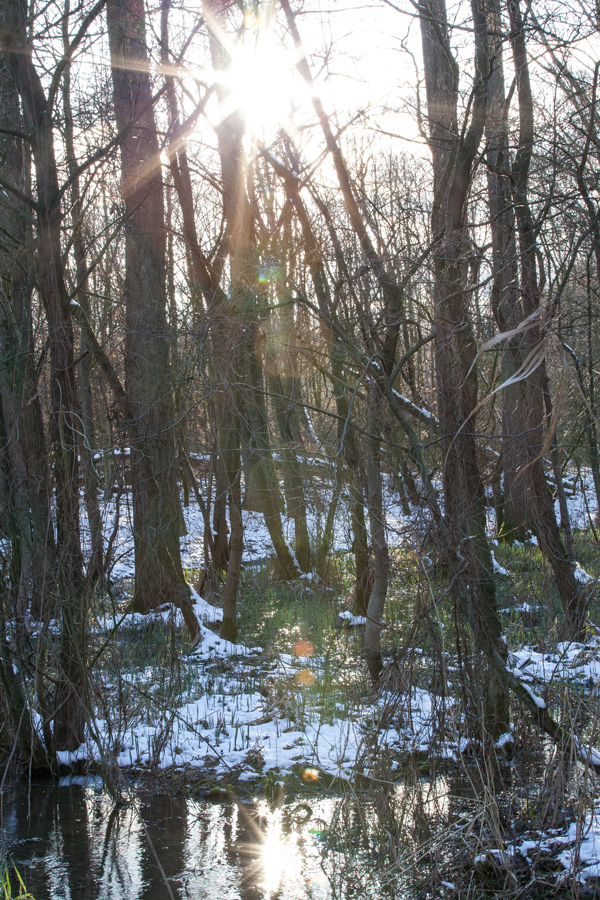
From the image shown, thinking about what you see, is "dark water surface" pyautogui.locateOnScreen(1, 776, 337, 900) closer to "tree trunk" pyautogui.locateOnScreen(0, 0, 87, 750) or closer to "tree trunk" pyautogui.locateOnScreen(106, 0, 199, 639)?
"tree trunk" pyautogui.locateOnScreen(0, 0, 87, 750)

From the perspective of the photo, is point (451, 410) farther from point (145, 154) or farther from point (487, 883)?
point (145, 154)

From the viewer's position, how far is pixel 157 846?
167 inches

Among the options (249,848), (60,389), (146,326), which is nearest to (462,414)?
(60,389)

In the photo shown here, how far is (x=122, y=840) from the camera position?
14.2 feet

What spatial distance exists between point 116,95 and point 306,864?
23.8 feet

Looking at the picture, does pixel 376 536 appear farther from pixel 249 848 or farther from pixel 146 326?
pixel 146 326

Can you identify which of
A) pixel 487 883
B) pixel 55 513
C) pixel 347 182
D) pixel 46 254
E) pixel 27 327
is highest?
pixel 347 182

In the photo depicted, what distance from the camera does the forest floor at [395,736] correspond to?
3.74 meters

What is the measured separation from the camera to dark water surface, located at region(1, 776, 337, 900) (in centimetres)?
377

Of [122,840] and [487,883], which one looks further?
[122,840]

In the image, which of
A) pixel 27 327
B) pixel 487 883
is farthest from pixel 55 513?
A: pixel 487 883

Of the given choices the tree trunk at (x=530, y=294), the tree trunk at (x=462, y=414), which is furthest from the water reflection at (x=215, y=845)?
the tree trunk at (x=530, y=294)

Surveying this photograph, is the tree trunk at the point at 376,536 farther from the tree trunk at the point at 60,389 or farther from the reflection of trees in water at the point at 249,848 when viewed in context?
the tree trunk at the point at 60,389

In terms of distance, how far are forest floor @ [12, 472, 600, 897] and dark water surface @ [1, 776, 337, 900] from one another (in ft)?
0.89
